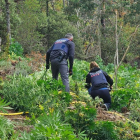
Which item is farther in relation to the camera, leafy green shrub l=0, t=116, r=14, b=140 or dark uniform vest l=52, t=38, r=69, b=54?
dark uniform vest l=52, t=38, r=69, b=54

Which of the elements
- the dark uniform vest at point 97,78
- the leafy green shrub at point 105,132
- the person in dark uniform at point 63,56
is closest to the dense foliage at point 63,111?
the leafy green shrub at point 105,132

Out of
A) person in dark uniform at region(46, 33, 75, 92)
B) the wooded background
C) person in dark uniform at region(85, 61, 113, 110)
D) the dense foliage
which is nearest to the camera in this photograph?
the dense foliage

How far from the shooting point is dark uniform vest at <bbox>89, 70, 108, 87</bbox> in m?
6.26

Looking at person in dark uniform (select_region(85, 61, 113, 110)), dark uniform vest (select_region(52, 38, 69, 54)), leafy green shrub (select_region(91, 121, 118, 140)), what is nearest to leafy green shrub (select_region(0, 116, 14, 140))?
leafy green shrub (select_region(91, 121, 118, 140))

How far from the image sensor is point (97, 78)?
6.32m

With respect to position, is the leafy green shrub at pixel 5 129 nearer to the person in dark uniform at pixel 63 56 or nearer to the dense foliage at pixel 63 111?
the dense foliage at pixel 63 111

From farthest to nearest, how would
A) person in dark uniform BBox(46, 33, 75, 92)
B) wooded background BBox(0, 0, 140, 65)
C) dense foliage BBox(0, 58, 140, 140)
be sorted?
wooded background BBox(0, 0, 140, 65) → person in dark uniform BBox(46, 33, 75, 92) → dense foliage BBox(0, 58, 140, 140)

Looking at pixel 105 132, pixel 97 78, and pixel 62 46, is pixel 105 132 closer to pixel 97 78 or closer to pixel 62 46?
pixel 97 78

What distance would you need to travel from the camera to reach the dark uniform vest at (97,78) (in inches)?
246

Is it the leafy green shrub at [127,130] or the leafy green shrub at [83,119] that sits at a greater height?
the leafy green shrub at [83,119]

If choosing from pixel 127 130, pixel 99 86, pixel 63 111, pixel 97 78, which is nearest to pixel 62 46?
pixel 97 78

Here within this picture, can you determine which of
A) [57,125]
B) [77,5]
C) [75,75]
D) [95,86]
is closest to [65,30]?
[77,5]

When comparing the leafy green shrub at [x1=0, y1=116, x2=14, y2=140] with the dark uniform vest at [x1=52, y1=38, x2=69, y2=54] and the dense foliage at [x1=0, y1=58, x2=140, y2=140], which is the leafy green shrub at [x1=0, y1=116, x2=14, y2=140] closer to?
the dense foliage at [x1=0, y1=58, x2=140, y2=140]

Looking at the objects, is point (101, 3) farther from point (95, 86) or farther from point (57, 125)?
point (57, 125)
